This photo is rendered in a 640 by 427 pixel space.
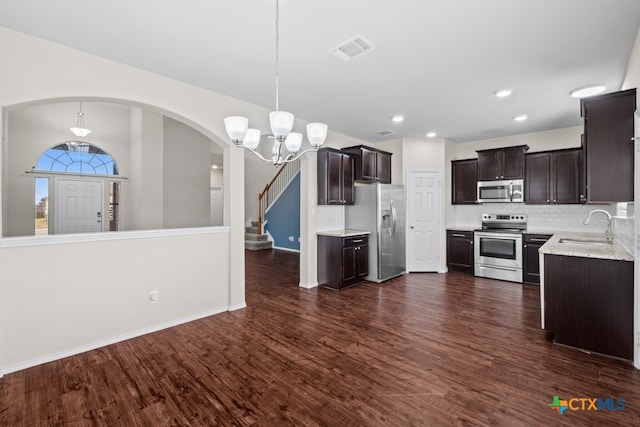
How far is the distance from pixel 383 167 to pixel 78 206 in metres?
6.51

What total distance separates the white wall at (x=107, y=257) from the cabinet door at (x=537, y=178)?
492cm

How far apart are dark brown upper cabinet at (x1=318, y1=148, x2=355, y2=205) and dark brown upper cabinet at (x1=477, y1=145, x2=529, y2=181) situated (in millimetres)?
2659

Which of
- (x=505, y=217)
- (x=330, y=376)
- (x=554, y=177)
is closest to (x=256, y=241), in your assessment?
(x=505, y=217)

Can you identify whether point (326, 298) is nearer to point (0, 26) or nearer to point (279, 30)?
point (279, 30)

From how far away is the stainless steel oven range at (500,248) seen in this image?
5.30 metres

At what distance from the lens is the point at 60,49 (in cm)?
262

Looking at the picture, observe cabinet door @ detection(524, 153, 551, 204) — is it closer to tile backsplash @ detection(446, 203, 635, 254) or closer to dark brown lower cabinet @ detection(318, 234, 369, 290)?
tile backsplash @ detection(446, 203, 635, 254)

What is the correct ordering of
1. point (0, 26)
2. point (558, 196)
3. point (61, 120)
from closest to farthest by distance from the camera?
point (0, 26)
point (558, 196)
point (61, 120)

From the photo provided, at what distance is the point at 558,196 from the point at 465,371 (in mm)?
4325

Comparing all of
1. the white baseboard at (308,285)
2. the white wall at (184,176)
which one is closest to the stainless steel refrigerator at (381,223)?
the white baseboard at (308,285)

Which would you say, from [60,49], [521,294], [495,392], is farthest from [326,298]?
[60,49]

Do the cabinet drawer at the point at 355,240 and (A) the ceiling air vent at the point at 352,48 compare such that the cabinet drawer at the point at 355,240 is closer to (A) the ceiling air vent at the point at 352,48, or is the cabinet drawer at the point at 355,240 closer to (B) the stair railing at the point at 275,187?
(A) the ceiling air vent at the point at 352,48

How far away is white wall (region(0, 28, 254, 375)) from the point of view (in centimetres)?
247

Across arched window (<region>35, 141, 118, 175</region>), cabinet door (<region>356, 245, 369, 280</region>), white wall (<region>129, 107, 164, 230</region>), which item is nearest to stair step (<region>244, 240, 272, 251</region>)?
white wall (<region>129, 107, 164, 230</region>)
